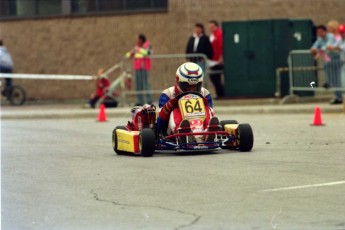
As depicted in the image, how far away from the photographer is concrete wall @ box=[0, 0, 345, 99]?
31.8m

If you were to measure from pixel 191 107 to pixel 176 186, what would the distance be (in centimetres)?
378

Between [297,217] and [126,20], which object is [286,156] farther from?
[126,20]

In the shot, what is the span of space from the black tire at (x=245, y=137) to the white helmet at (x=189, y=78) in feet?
2.81

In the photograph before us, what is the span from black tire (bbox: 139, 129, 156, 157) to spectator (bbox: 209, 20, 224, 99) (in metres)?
13.6

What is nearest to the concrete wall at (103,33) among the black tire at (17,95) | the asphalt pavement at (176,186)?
the black tire at (17,95)

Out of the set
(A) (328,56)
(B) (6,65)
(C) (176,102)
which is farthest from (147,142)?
(B) (6,65)

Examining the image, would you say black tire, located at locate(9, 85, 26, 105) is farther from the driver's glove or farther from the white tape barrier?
the driver's glove

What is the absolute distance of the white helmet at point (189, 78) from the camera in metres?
15.7

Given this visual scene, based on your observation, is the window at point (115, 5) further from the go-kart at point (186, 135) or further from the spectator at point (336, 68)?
the go-kart at point (186, 135)

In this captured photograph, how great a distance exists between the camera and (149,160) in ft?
49.1

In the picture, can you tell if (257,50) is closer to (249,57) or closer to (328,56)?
(249,57)

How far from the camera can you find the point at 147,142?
15164 millimetres

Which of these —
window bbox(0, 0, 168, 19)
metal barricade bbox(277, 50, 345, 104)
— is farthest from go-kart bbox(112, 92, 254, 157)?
window bbox(0, 0, 168, 19)

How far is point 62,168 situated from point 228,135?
248 centimetres
